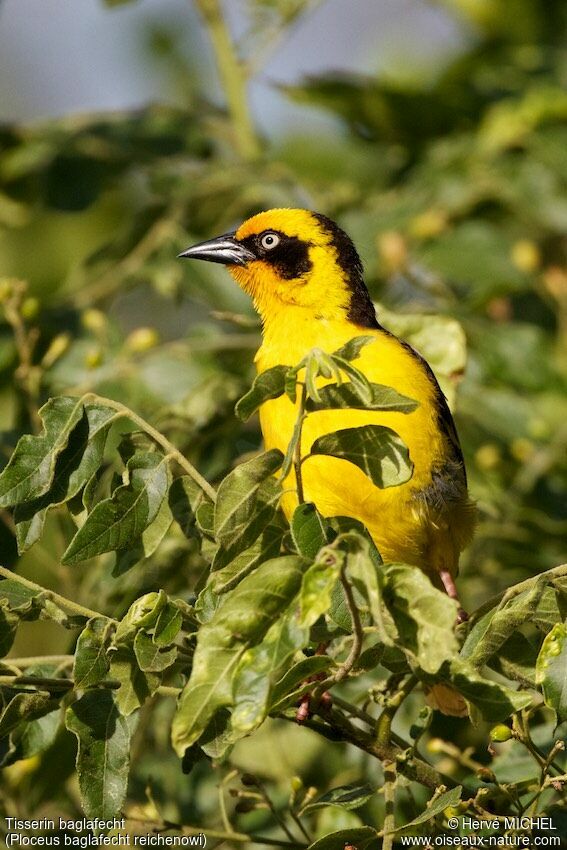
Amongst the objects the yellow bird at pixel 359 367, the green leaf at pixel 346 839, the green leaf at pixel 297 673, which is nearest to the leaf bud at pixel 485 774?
the green leaf at pixel 346 839

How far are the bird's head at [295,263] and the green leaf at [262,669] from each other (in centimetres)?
198

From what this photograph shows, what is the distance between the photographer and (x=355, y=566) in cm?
170

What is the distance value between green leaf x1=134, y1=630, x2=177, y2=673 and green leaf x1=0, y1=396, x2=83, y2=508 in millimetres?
331

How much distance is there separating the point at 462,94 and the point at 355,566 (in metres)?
3.57

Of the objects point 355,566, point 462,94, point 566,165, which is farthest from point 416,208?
point 355,566

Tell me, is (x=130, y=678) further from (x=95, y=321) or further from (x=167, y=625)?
(x=95, y=321)

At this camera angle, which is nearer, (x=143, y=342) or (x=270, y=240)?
(x=143, y=342)

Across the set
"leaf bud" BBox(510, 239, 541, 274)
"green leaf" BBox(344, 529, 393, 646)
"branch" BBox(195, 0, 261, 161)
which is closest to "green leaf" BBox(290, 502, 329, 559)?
"green leaf" BBox(344, 529, 393, 646)

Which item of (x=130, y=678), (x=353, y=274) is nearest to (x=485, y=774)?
(x=130, y=678)

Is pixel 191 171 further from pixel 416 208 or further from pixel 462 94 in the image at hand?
pixel 462 94

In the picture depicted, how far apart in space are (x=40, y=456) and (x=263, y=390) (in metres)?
0.48

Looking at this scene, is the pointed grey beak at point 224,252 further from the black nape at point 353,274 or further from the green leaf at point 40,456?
the green leaf at point 40,456

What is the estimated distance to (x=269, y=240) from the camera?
3832mm

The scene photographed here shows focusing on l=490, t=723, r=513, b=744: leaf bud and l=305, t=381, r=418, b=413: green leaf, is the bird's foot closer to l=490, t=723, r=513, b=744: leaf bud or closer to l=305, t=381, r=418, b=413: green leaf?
l=490, t=723, r=513, b=744: leaf bud
